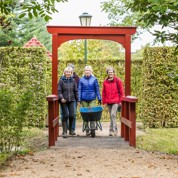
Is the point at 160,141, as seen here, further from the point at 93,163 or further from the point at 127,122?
the point at 93,163

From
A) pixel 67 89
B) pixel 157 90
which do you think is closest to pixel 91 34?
pixel 67 89

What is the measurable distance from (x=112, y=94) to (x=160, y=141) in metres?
1.61

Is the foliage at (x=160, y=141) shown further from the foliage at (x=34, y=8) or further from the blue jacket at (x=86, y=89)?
the foliage at (x=34, y=8)

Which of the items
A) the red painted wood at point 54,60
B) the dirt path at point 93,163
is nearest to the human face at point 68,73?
the red painted wood at point 54,60

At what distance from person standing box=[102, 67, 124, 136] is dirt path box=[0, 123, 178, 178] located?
53.9 inches

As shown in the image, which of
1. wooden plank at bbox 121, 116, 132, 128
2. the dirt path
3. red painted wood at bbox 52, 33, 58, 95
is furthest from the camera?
red painted wood at bbox 52, 33, 58, 95

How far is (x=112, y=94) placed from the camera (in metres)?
12.0

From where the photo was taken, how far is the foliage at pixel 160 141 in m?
11.0

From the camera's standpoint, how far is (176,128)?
50.6 ft

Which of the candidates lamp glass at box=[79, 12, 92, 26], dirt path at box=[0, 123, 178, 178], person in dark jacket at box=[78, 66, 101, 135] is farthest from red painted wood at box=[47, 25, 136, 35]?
lamp glass at box=[79, 12, 92, 26]

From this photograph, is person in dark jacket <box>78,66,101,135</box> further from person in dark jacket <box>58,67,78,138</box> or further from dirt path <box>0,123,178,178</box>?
dirt path <box>0,123,178,178</box>

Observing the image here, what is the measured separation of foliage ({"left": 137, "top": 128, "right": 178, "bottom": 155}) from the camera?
11016 millimetres

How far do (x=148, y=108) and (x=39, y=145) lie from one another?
5225mm

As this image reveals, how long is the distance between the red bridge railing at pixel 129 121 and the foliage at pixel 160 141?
0.32 m
